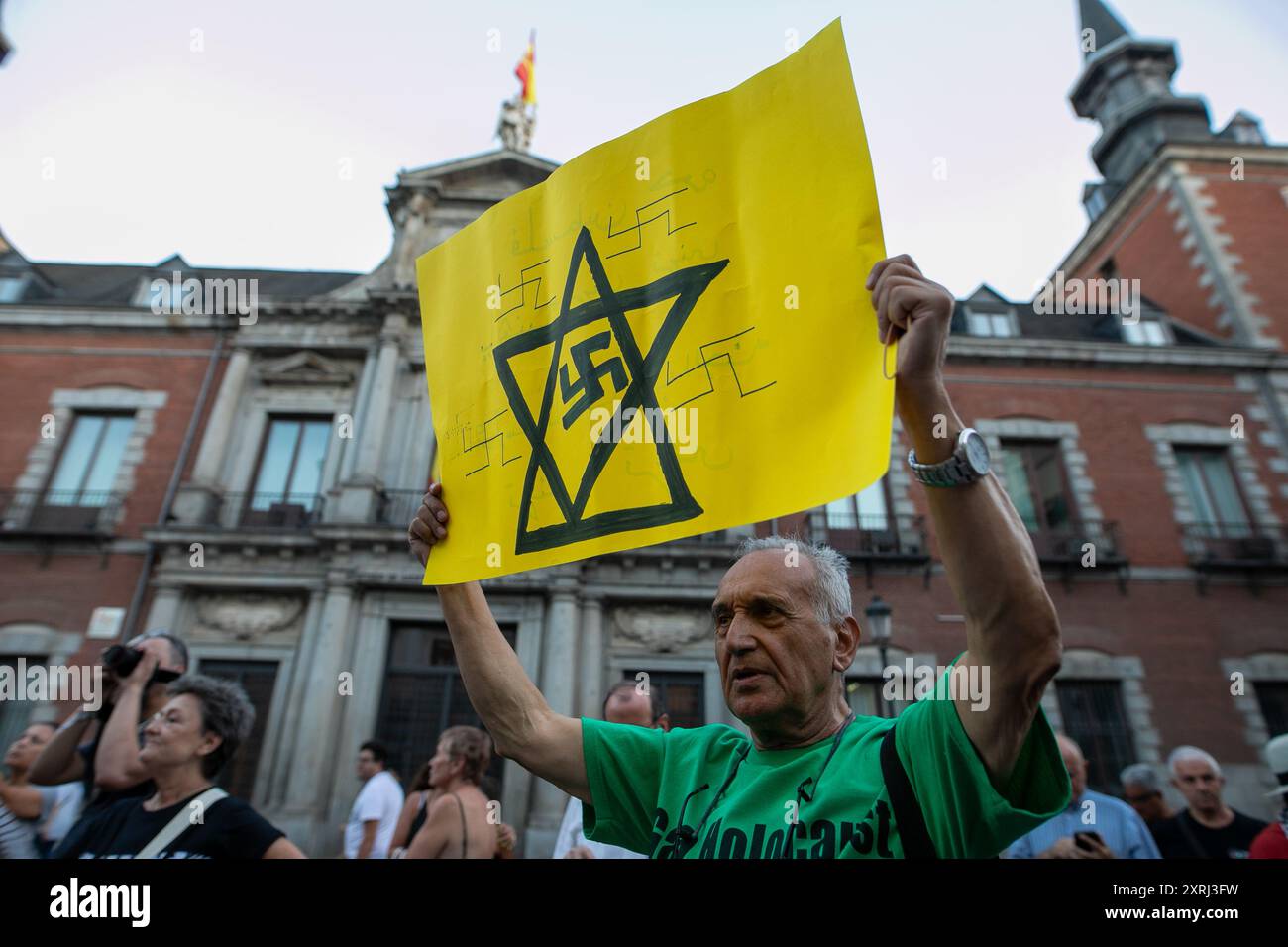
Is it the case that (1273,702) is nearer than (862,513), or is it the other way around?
(1273,702)

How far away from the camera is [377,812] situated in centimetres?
579

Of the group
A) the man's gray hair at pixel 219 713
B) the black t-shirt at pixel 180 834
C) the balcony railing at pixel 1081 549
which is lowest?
the black t-shirt at pixel 180 834

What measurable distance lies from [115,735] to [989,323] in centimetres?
1859

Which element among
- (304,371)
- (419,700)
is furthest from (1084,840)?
(304,371)

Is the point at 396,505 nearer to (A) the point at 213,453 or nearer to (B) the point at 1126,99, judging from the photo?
(A) the point at 213,453

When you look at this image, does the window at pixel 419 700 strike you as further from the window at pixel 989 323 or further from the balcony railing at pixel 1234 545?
the balcony railing at pixel 1234 545

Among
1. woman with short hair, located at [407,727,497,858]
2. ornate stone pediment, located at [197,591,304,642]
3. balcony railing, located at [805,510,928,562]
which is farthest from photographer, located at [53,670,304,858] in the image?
balcony railing, located at [805,510,928,562]

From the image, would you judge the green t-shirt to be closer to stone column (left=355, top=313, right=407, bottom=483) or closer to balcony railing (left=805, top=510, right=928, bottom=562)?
balcony railing (left=805, top=510, right=928, bottom=562)

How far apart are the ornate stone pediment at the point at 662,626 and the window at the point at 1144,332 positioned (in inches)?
507

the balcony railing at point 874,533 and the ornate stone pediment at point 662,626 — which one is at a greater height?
the balcony railing at point 874,533

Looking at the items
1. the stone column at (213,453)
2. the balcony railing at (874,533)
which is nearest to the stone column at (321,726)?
the stone column at (213,453)

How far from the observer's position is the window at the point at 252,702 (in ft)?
39.1
